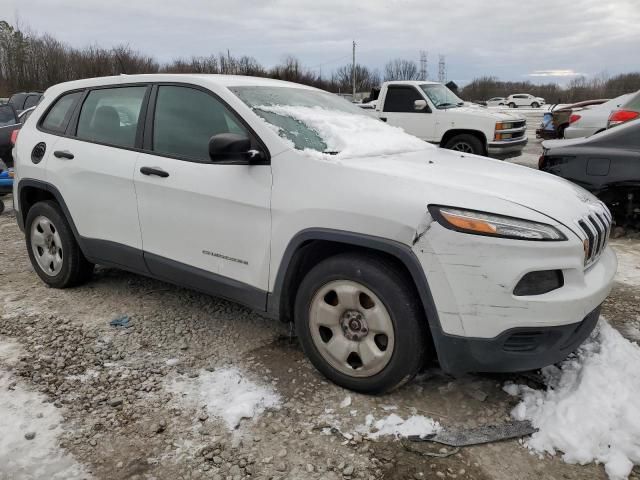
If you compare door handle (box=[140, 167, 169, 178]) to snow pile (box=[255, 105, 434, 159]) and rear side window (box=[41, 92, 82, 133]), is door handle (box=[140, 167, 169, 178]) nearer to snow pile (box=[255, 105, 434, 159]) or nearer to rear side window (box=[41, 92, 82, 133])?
snow pile (box=[255, 105, 434, 159])

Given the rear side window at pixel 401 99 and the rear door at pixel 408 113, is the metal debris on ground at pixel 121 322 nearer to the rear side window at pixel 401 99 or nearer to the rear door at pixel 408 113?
the rear door at pixel 408 113

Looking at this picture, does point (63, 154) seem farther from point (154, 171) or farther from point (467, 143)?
point (467, 143)

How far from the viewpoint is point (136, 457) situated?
2.39 meters

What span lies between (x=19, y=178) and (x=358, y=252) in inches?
129

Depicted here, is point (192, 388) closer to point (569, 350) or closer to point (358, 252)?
point (358, 252)

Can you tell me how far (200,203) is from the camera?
3193 mm

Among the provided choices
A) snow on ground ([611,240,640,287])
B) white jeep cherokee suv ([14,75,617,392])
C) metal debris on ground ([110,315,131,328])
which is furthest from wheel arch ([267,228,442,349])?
snow on ground ([611,240,640,287])

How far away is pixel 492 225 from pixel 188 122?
2.07 m

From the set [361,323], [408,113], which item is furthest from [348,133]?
[408,113]

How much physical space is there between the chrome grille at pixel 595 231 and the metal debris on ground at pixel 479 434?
0.86m

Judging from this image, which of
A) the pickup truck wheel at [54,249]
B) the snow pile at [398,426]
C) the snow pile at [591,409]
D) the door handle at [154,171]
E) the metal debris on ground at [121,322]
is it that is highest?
the door handle at [154,171]

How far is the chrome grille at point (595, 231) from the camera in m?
2.61

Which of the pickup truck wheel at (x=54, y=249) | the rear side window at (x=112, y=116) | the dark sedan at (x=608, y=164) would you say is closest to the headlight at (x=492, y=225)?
the rear side window at (x=112, y=116)

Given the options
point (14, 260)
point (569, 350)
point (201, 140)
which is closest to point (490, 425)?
point (569, 350)
